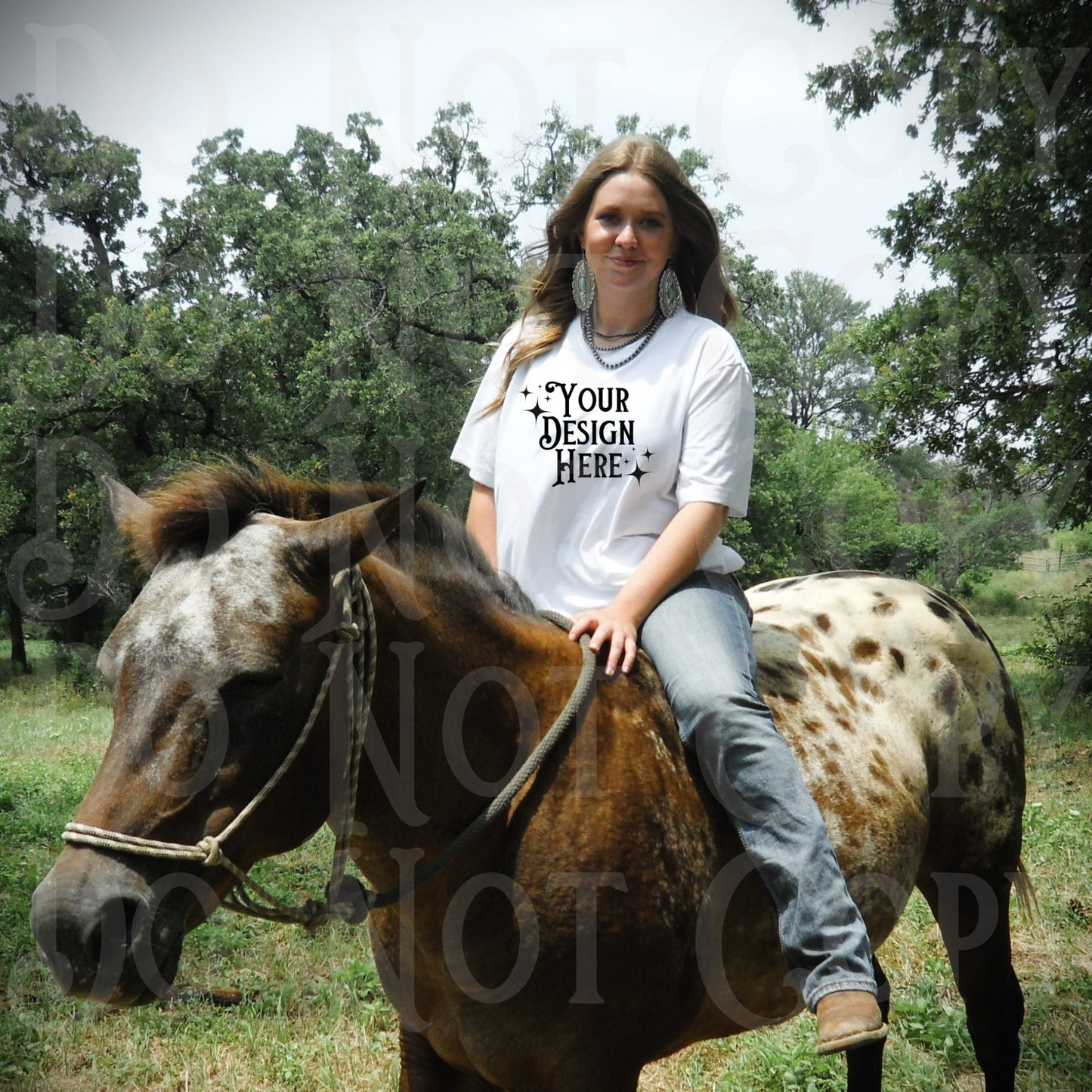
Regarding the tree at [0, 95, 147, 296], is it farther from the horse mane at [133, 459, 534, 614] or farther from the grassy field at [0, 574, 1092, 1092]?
the horse mane at [133, 459, 534, 614]

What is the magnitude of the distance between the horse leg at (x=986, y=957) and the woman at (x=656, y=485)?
135 cm

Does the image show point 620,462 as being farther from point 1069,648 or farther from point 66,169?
point 66,169

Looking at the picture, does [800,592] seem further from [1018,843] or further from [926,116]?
[926,116]

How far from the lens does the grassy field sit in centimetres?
362

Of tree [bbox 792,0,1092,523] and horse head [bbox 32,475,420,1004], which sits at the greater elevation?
tree [bbox 792,0,1092,523]

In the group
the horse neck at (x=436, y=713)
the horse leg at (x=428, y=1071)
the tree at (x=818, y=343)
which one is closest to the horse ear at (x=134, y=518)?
the horse neck at (x=436, y=713)

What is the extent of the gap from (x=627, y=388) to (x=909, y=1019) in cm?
326

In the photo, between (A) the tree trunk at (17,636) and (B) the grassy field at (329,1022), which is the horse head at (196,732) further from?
(A) the tree trunk at (17,636)

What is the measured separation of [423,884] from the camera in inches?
79.2

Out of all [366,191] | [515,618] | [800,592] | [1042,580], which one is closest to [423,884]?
[515,618]

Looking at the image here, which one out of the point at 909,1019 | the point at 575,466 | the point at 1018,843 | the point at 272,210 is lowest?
the point at 909,1019

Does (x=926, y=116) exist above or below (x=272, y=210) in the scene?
below

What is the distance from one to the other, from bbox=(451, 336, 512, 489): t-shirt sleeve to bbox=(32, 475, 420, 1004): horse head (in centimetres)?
95

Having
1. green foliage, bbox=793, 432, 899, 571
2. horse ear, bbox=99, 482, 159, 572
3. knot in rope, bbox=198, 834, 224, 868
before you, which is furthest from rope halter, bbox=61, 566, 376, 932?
green foliage, bbox=793, 432, 899, 571
